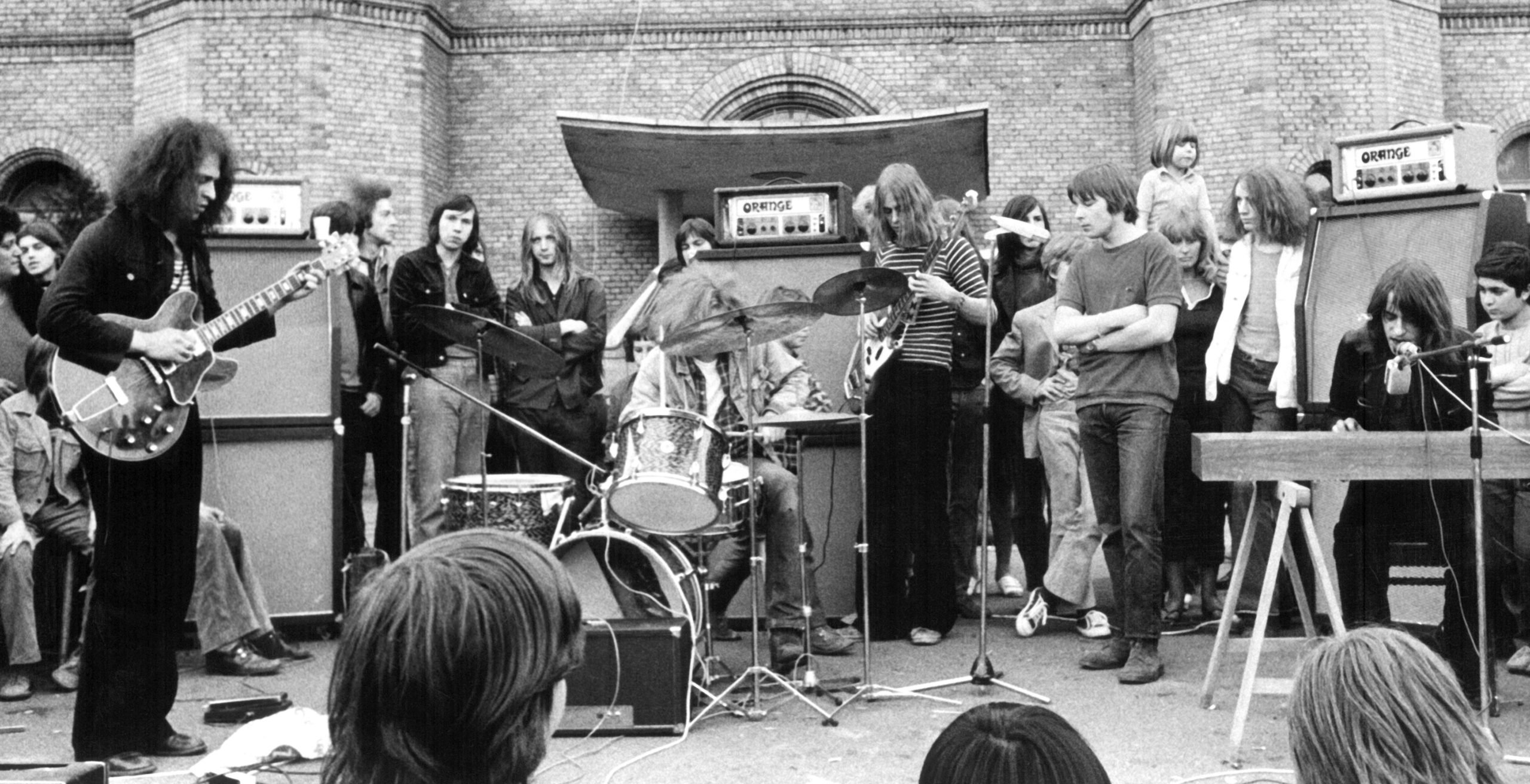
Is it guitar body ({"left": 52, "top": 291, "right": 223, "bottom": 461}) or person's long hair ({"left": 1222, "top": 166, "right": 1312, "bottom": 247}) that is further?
person's long hair ({"left": 1222, "top": 166, "right": 1312, "bottom": 247})

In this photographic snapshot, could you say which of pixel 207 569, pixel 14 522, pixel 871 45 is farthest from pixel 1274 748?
pixel 871 45

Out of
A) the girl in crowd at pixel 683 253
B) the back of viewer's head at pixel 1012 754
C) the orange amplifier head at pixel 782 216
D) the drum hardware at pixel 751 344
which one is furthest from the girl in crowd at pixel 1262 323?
the back of viewer's head at pixel 1012 754

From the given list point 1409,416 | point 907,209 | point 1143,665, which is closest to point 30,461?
point 907,209

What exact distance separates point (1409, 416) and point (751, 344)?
277cm

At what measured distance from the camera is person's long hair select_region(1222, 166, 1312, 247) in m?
7.12

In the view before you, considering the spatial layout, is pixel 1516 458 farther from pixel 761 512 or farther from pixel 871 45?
pixel 871 45

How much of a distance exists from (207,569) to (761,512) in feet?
8.79

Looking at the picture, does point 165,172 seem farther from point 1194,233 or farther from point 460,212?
point 1194,233

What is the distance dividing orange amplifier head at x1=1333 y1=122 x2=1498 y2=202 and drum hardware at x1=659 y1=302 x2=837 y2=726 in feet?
10.6

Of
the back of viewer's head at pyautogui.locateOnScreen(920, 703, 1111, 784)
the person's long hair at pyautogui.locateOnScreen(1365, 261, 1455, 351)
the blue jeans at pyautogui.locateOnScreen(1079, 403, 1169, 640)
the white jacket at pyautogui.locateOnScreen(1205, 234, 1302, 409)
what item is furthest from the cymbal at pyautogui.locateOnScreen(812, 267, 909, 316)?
the back of viewer's head at pyautogui.locateOnScreen(920, 703, 1111, 784)

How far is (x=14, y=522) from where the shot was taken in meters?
6.24

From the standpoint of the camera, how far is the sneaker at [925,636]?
7.01 metres

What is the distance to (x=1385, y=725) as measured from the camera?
1.84 m

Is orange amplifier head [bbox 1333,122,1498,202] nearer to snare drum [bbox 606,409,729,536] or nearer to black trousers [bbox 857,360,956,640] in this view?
black trousers [bbox 857,360,956,640]
